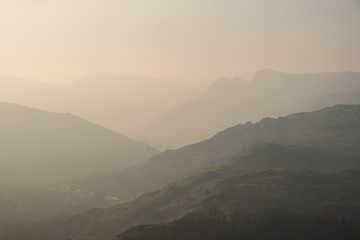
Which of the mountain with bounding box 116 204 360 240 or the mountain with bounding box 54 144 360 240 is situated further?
the mountain with bounding box 54 144 360 240

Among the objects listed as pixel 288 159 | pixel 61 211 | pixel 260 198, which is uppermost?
pixel 288 159

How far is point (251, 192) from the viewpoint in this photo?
11900 centimetres

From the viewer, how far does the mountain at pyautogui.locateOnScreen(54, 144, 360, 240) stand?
357 feet

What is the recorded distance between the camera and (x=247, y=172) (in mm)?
142250

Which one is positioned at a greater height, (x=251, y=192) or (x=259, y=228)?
(x=251, y=192)

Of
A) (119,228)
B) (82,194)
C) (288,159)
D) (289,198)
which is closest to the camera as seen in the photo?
(289,198)

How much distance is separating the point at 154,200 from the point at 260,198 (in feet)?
149

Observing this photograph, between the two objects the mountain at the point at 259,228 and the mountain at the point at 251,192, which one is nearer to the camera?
the mountain at the point at 259,228

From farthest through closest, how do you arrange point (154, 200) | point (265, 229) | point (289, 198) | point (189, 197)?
point (154, 200)
point (189, 197)
point (289, 198)
point (265, 229)

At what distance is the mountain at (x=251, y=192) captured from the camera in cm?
10869

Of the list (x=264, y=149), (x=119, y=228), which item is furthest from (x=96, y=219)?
(x=264, y=149)

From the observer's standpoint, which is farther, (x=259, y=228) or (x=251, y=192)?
(x=251, y=192)

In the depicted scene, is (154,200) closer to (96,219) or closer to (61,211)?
(96,219)

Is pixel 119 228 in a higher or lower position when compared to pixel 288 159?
lower
